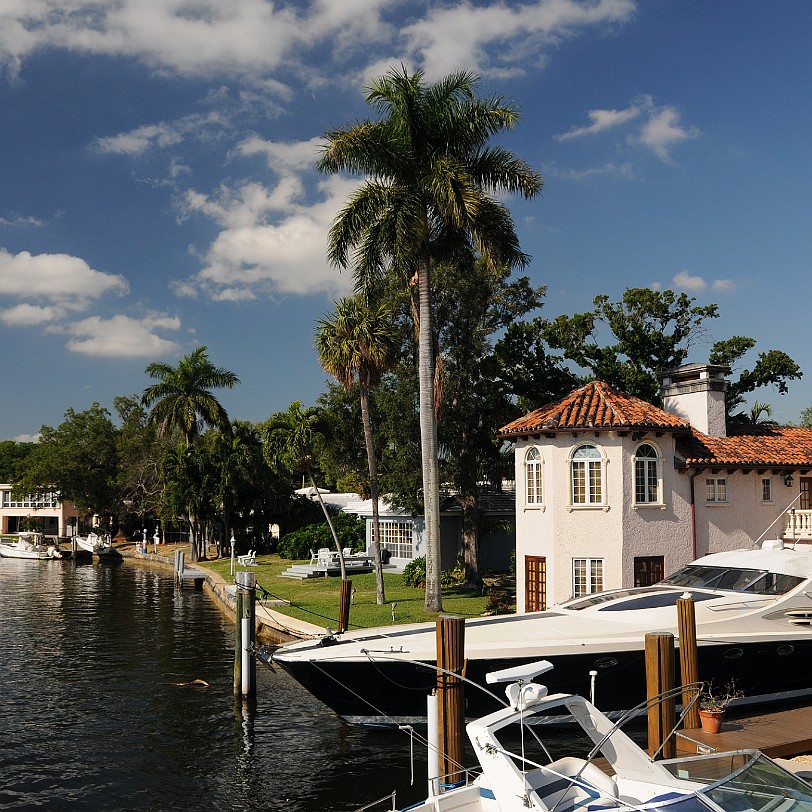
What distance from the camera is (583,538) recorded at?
79.5 ft

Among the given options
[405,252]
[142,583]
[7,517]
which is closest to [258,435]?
[142,583]

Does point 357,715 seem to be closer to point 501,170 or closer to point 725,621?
point 725,621

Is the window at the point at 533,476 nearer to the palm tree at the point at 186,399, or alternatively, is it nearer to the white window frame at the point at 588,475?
the white window frame at the point at 588,475

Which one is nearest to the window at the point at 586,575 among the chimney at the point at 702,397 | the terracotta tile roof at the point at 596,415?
the terracotta tile roof at the point at 596,415

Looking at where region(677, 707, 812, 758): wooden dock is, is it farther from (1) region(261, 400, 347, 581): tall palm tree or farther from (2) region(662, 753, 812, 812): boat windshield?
(1) region(261, 400, 347, 581): tall palm tree

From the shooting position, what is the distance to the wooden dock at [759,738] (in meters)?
12.0

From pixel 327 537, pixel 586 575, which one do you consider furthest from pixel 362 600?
pixel 327 537

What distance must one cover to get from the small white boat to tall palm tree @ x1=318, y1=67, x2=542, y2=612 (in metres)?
46.2

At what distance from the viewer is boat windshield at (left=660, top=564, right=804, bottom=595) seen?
17797 millimetres

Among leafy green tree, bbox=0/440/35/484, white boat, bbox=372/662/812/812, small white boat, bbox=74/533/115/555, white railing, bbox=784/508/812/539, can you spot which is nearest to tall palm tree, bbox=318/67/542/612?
white railing, bbox=784/508/812/539

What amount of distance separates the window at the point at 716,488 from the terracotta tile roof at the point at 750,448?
77 centimetres

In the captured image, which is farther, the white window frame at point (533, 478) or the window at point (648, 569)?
the white window frame at point (533, 478)

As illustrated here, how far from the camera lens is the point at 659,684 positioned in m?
12.3

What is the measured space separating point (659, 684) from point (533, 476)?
1336 cm
